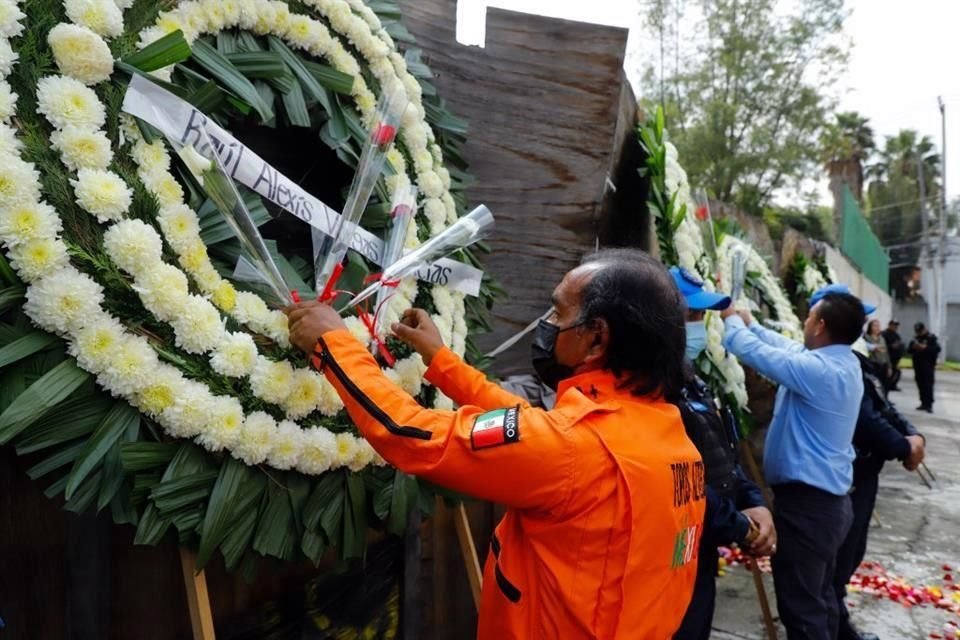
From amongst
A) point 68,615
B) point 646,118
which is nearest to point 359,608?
point 68,615

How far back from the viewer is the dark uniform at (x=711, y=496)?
2.30 meters

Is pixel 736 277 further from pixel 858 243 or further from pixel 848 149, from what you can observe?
pixel 848 149

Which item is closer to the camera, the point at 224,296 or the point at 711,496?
the point at 224,296

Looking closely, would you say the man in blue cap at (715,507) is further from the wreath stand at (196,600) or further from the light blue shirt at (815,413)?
the wreath stand at (196,600)

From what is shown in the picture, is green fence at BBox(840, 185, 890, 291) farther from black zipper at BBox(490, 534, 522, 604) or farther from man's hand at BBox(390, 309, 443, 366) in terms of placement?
black zipper at BBox(490, 534, 522, 604)

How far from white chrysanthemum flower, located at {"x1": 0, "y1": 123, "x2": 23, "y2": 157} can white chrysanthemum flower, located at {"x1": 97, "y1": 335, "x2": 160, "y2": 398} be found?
36 centimetres

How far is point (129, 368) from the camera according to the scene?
→ 1.35 meters

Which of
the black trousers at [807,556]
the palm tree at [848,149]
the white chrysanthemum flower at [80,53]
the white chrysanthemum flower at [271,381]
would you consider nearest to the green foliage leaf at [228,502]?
the white chrysanthemum flower at [271,381]

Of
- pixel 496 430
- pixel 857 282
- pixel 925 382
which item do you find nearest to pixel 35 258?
pixel 496 430

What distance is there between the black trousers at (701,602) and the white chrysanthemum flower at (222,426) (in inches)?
67.2

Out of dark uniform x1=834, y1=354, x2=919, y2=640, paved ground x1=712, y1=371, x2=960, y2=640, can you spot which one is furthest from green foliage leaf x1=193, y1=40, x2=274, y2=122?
paved ground x1=712, y1=371, x2=960, y2=640

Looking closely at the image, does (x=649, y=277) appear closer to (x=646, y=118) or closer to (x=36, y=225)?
(x=36, y=225)

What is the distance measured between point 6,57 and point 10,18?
0.23 feet

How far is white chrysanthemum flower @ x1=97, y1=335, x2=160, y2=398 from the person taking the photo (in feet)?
4.39
